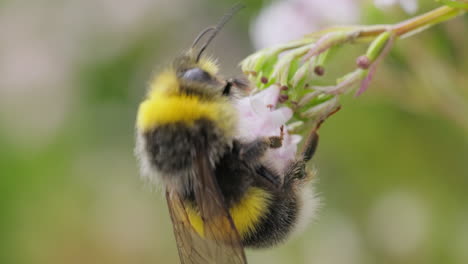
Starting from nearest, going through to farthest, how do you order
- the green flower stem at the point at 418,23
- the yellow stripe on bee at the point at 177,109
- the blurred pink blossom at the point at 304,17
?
the green flower stem at the point at 418,23, the yellow stripe on bee at the point at 177,109, the blurred pink blossom at the point at 304,17

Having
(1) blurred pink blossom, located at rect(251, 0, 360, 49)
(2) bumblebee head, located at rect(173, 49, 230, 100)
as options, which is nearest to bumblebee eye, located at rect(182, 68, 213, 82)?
(2) bumblebee head, located at rect(173, 49, 230, 100)

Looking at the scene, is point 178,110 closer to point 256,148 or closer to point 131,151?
point 256,148

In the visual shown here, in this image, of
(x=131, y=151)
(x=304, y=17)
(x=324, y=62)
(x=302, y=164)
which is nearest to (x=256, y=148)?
(x=302, y=164)

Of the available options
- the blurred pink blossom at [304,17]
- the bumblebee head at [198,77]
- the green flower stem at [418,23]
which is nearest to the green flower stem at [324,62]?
the green flower stem at [418,23]

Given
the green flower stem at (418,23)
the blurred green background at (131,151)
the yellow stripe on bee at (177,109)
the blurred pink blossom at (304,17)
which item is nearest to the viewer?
the green flower stem at (418,23)

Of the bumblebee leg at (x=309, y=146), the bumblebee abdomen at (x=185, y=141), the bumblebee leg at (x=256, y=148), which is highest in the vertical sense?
the bumblebee abdomen at (x=185, y=141)

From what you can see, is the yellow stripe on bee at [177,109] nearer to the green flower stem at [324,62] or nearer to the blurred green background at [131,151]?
the green flower stem at [324,62]

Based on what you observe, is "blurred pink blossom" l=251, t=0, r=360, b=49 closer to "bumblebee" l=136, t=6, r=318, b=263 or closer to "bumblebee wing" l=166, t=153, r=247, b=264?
"bumblebee" l=136, t=6, r=318, b=263
